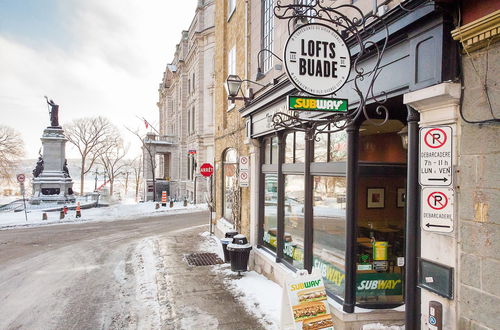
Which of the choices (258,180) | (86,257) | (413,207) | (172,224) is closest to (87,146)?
(172,224)

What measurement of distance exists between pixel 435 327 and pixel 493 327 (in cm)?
68

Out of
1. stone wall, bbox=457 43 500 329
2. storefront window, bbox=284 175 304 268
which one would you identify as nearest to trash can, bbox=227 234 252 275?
storefront window, bbox=284 175 304 268

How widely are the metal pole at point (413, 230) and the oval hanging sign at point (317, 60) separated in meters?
1.03

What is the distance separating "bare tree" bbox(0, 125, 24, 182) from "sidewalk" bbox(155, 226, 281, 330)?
134 ft

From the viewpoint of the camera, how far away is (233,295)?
25.0ft

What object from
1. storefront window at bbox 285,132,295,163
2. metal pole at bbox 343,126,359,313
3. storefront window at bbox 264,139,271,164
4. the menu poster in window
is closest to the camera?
the menu poster in window

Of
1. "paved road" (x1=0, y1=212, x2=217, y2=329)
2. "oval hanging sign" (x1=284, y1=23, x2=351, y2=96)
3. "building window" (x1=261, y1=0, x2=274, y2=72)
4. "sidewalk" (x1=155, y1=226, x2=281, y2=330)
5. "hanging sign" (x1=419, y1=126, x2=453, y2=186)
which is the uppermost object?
"building window" (x1=261, y1=0, x2=274, y2=72)

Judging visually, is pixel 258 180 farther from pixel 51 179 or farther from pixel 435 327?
pixel 51 179

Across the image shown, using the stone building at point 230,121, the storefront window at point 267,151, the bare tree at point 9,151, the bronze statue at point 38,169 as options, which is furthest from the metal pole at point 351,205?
the bare tree at point 9,151

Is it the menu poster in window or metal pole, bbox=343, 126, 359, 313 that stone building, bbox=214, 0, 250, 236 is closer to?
metal pole, bbox=343, 126, 359, 313

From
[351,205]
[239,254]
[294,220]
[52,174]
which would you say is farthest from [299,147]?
[52,174]

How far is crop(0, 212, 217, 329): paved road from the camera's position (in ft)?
21.5

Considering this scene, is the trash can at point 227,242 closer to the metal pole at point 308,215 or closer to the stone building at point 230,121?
the stone building at point 230,121

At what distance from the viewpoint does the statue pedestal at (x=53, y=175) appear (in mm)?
27312
